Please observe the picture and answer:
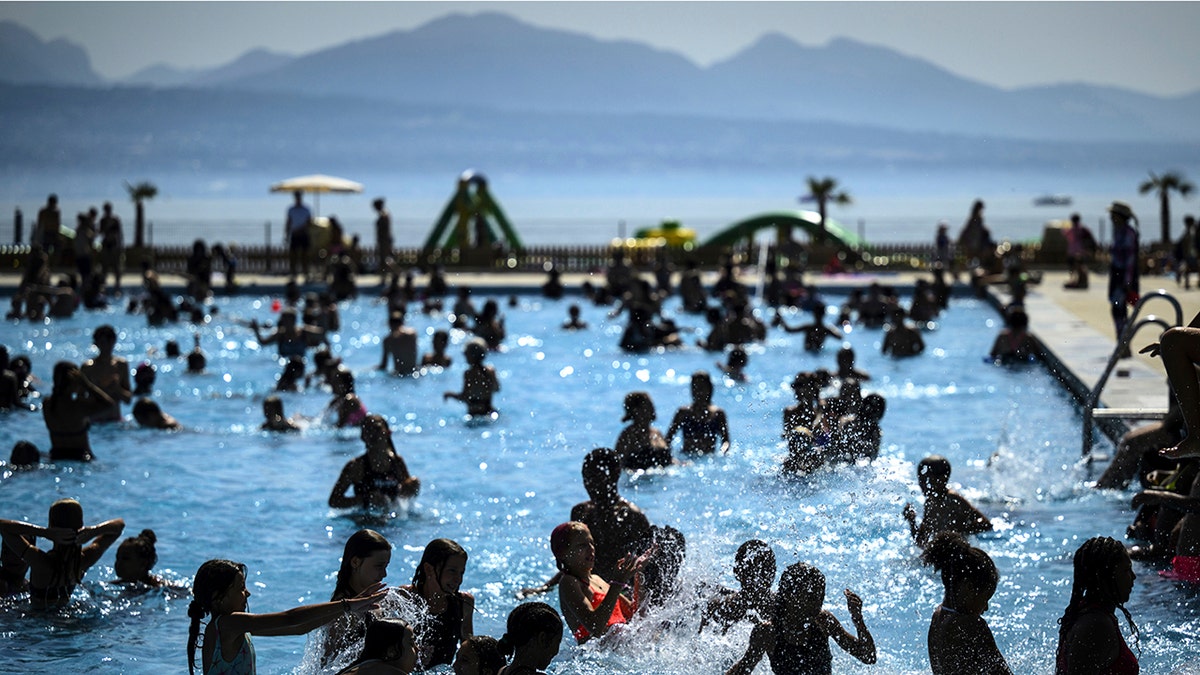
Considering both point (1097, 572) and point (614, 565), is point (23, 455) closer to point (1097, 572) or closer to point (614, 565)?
point (614, 565)

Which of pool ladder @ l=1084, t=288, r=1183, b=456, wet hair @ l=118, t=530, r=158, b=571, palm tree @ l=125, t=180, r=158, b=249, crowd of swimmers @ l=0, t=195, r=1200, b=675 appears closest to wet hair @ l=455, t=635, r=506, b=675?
crowd of swimmers @ l=0, t=195, r=1200, b=675

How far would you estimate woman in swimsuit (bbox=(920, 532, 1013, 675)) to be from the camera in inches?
202

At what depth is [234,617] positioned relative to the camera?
5016mm

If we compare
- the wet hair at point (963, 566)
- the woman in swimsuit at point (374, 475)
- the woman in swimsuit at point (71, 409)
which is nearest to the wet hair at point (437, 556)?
the wet hair at point (963, 566)

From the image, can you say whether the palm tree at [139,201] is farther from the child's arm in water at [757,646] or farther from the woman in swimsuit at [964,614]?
the woman in swimsuit at [964,614]

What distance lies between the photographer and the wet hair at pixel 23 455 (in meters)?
10.5

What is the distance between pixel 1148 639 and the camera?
6.82 m

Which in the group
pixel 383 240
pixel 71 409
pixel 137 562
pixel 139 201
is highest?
pixel 139 201

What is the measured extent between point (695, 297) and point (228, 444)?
37.7 ft

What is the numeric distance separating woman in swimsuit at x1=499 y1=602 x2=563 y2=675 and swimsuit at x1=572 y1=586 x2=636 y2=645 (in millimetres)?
1158

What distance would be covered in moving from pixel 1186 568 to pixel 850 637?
8.64ft

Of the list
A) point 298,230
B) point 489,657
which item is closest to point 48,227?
point 298,230

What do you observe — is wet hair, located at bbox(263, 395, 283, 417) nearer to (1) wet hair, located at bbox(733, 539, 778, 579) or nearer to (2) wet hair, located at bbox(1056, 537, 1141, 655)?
(1) wet hair, located at bbox(733, 539, 778, 579)

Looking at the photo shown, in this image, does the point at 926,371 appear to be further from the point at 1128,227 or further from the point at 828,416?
the point at 828,416
